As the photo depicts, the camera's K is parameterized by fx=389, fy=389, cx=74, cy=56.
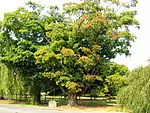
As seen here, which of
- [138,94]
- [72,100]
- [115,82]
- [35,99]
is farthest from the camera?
[35,99]

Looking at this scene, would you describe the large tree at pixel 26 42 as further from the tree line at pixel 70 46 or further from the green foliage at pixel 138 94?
the green foliage at pixel 138 94

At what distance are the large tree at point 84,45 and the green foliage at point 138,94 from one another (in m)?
17.4

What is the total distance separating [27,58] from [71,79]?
633 cm

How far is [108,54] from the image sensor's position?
47.1 meters

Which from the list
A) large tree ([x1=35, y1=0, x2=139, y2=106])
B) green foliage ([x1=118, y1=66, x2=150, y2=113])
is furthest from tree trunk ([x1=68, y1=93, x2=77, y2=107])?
green foliage ([x1=118, y1=66, x2=150, y2=113])

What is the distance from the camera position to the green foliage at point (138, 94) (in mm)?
21500

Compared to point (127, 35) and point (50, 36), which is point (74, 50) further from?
point (127, 35)

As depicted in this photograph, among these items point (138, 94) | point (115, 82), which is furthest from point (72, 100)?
point (138, 94)

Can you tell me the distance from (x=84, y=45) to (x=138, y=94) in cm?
2377

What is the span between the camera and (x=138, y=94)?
22594mm

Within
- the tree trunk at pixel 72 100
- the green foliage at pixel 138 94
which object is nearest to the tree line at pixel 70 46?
the tree trunk at pixel 72 100

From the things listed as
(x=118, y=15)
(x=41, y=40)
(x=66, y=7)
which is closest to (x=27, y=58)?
(x=41, y=40)

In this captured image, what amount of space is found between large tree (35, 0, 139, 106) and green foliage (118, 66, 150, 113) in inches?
685

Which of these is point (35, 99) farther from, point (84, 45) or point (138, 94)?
point (138, 94)
